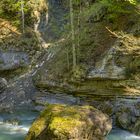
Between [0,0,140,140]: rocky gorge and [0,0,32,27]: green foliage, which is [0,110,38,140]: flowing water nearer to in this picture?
[0,0,140,140]: rocky gorge

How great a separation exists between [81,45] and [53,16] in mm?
9378

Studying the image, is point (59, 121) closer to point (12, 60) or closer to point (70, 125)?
point (70, 125)

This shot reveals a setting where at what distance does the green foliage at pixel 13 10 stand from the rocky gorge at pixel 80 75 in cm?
92

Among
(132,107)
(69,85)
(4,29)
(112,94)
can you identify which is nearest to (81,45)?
(69,85)

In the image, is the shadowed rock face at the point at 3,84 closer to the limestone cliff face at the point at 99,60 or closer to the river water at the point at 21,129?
the limestone cliff face at the point at 99,60

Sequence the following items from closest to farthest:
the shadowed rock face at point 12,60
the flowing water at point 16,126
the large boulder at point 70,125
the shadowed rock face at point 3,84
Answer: the large boulder at point 70,125, the flowing water at point 16,126, the shadowed rock face at point 3,84, the shadowed rock face at point 12,60

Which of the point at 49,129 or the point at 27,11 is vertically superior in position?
the point at 27,11

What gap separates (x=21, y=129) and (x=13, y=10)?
13281 mm

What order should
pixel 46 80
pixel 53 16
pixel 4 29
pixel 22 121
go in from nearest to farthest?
pixel 22 121 → pixel 46 80 → pixel 4 29 → pixel 53 16

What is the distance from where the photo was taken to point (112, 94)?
1683 cm

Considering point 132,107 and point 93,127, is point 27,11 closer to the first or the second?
point 132,107

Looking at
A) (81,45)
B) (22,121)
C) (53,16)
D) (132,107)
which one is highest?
(53,16)

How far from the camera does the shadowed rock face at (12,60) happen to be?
22348mm

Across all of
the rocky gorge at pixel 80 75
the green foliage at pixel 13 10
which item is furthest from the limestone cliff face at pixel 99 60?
the green foliage at pixel 13 10
